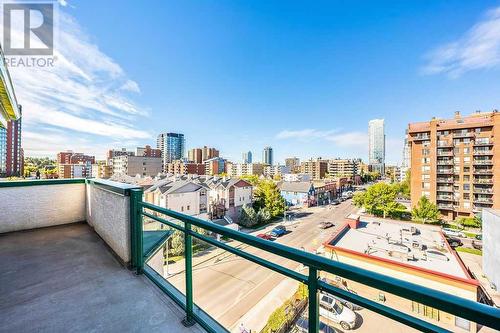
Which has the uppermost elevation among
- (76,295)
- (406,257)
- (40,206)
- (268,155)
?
(268,155)

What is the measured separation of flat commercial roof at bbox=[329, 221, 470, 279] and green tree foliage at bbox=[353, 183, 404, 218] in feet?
48.9

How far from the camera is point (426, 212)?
28.5m

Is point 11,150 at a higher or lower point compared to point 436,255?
higher

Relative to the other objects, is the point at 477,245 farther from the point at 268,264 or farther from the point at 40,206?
the point at 40,206

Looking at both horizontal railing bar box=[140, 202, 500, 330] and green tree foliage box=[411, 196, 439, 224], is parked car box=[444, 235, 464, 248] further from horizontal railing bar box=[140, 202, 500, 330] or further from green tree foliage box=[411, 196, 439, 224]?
horizontal railing bar box=[140, 202, 500, 330]

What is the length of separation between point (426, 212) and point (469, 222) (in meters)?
4.69

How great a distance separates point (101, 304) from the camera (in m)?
2.37

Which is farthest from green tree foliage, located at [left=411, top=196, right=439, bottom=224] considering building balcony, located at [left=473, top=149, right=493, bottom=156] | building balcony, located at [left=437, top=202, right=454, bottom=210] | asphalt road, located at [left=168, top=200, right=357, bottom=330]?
asphalt road, located at [left=168, top=200, right=357, bottom=330]

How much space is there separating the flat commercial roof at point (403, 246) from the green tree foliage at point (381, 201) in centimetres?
1491

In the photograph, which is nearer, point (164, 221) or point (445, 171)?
point (164, 221)

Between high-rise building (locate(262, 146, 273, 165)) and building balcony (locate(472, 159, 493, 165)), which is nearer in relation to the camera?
building balcony (locate(472, 159, 493, 165))

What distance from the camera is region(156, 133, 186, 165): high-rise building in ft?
369

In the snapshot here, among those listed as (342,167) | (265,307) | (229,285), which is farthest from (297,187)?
(342,167)

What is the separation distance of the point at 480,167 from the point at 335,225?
2081 centimetres
